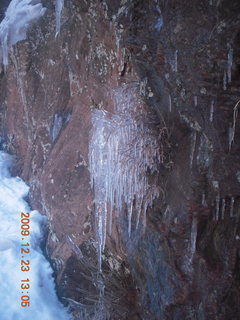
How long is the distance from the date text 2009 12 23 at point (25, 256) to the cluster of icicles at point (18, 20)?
272cm

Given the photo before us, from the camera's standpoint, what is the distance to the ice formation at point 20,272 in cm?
313

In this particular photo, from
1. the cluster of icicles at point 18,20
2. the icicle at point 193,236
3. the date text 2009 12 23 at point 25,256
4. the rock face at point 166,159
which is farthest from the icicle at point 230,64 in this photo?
the cluster of icicles at point 18,20

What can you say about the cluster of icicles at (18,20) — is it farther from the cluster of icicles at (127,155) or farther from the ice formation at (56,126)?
the cluster of icicles at (127,155)

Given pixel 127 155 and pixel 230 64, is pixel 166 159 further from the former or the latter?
pixel 230 64

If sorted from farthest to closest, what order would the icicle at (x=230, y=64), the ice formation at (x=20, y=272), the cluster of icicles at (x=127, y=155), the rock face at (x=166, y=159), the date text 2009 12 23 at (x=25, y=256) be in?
the date text 2009 12 23 at (x=25, y=256) < the ice formation at (x=20, y=272) < the cluster of icicles at (x=127, y=155) < the rock face at (x=166, y=159) < the icicle at (x=230, y=64)

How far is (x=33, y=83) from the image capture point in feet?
15.0

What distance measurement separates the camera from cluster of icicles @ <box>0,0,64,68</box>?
4.36 m

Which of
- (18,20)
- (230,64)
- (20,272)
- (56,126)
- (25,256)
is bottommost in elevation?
(20,272)

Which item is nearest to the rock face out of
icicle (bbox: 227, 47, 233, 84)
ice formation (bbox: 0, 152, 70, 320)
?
icicle (bbox: 227, 47, 233, 84)

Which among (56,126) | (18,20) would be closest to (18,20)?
(18,20)

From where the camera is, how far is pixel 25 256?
3.64 meters

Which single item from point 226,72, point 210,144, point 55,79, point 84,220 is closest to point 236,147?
point 210,144

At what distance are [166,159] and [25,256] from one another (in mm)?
2470

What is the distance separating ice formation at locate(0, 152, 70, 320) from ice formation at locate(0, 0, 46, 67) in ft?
8.06
